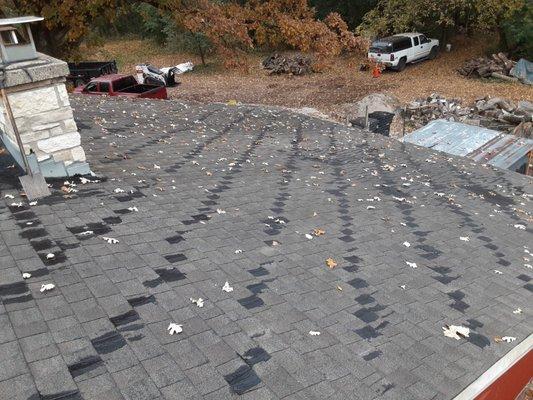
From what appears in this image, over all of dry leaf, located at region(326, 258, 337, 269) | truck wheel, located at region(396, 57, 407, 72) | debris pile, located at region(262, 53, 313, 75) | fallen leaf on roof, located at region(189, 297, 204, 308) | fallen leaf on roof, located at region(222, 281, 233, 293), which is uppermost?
fallen leaf on roof, located at region(189, 297, 204, 308)

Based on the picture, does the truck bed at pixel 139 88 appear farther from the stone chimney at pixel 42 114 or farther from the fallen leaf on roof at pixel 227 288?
the fallen leaf on roof at pixel 227 288

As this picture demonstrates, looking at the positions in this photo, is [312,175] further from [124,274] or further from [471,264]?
[124,274]

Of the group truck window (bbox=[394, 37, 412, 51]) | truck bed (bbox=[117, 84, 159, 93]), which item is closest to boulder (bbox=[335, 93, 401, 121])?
truck window (bbox=[394, 37, 412, 51])

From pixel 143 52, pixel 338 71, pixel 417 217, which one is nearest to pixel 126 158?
pixel 417 217

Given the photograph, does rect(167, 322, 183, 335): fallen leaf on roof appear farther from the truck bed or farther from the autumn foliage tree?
the truck bed

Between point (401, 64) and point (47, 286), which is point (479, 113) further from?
point (47, 286)

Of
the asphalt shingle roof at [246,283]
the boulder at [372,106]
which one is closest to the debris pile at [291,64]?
the boulder at [372,106]

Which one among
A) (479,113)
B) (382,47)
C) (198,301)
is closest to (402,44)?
(382,47)
